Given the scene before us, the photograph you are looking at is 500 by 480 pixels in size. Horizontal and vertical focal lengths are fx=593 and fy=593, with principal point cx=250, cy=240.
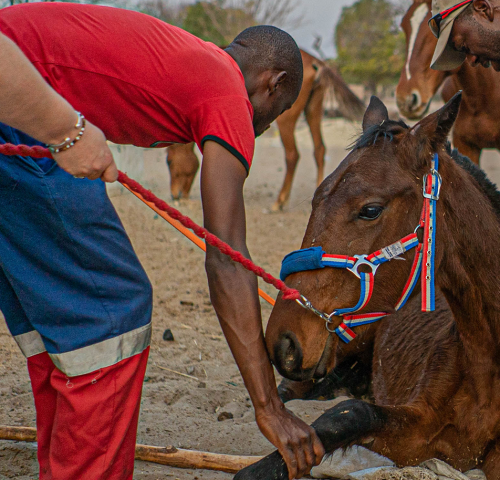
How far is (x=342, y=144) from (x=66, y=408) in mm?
16696

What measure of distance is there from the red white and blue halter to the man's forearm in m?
0.94

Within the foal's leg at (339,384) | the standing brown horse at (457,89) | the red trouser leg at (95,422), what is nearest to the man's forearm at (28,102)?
the red trouser leg at (95,422)

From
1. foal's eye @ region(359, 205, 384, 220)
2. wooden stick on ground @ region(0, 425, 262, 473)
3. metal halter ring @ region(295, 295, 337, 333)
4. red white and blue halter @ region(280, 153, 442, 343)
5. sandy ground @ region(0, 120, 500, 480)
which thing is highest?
foal's eye @ region(359, 205, 384, 220)

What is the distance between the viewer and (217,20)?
2728cm

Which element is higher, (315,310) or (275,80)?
(275,80)

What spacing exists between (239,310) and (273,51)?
1185 mm

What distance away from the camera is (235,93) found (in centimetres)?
200

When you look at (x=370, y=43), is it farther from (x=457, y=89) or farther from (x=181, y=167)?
(x=457, y=89)

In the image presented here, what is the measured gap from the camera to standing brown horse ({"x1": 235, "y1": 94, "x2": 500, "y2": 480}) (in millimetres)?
2141

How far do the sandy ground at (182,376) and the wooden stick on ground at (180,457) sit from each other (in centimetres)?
6

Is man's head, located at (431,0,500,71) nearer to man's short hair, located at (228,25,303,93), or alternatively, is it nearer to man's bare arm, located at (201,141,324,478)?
man's short hair, located at (228,25,303,93)

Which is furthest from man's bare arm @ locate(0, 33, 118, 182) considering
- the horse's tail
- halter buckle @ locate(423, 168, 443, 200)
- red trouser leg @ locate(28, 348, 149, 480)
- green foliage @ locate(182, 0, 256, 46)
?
green foliage @ locate(182, 0, 256, 46)

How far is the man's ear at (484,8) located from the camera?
11.1ft

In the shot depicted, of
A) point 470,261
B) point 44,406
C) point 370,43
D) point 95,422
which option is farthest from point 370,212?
point 370,43
